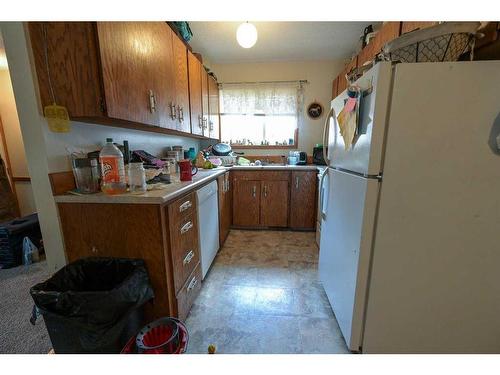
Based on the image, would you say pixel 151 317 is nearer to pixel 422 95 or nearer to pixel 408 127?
pixel 408 127

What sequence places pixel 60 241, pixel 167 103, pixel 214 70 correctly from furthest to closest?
pixel 214 70, pixel 167 103, pixel 60 241

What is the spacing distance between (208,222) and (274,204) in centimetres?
122

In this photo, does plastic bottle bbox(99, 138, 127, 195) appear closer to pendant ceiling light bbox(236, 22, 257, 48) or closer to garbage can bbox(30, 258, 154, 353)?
garbage can bbox(30, 258, 154, 353)

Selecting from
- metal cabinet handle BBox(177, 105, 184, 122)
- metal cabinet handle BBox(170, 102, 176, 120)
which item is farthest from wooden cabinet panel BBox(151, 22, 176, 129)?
metal cabinet handle BBox(177, 105, 184, 122)

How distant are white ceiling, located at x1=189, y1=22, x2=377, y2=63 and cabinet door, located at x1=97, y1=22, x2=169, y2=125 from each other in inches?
43.1

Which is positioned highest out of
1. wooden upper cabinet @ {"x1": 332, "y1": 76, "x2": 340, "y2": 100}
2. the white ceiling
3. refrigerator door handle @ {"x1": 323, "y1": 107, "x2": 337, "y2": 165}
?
the white ceiling

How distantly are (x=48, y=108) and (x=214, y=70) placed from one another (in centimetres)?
270

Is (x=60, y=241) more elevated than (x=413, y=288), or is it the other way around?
(x=60, y=241)

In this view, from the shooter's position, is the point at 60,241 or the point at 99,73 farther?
the point at 60,241

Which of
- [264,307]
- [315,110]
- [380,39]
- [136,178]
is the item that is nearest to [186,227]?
[136,178]

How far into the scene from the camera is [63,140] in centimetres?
112

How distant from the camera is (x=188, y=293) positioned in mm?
1376

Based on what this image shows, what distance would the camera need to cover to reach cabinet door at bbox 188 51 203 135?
215cm
